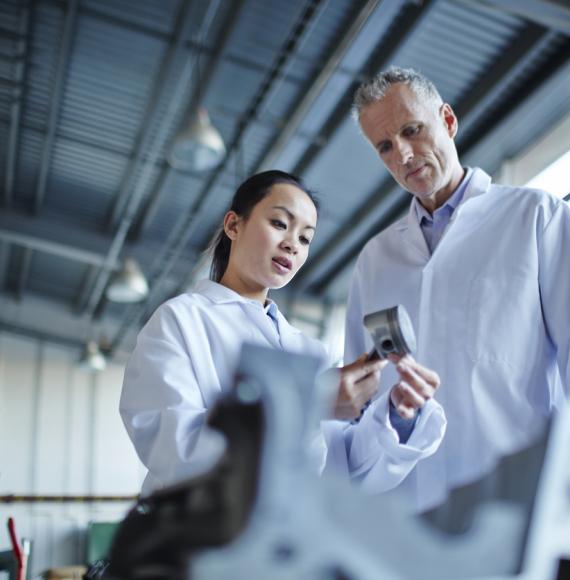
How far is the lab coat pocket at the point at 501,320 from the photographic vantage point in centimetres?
161

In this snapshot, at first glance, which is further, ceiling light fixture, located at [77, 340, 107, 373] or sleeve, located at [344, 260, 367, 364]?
Result: ceiling light fixture, located at [77, 340, 107, 373]

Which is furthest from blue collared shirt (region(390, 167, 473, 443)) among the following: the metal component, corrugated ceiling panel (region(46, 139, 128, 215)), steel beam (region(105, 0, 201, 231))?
corrugated ceiling panel (region(46, 139, 128, 215))

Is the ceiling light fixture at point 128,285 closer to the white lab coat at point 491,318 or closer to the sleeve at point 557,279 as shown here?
the white lab coat at point 491,318

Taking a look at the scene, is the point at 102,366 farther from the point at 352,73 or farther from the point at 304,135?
the point at 352,73

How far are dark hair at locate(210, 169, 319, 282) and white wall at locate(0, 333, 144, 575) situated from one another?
32.3 ft

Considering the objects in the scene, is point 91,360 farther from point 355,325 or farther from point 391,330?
point 391,330

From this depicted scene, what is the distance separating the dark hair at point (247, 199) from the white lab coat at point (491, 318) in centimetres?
38

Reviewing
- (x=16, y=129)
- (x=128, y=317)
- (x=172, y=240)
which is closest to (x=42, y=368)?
(x=128, y=317)

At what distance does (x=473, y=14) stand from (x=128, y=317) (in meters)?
7.88

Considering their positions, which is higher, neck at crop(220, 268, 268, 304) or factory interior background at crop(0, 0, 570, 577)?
factory interior background at crop(0, 0, 570, 577)

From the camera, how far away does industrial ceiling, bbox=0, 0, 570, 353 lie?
4.84 metres

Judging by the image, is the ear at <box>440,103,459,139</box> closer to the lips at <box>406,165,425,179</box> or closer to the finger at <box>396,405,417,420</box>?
the lips at <box>406,165,425,179</box>

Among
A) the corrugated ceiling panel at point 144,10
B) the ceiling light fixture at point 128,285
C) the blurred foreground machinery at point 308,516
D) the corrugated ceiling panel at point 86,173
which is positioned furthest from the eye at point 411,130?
the corrugated ceiling panel at point 86,173

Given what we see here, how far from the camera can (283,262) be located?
1455 millimetres
